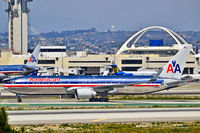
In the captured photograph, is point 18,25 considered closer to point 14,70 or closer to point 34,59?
point 34,59

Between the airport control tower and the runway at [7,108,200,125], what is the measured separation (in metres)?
144

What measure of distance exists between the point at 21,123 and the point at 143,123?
11267 millimetres

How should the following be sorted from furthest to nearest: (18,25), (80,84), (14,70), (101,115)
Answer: (18,25), (14,70), (80,84), (101,115)

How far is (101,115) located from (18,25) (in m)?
151

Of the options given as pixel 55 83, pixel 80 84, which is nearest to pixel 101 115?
pixel 80 84

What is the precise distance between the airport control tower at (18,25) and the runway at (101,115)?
14380 centimetres

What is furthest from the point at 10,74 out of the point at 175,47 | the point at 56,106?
the point at 175,47

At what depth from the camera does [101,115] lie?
45344mm

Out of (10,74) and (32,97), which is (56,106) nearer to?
(32,97)

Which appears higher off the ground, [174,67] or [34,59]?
[34,59]

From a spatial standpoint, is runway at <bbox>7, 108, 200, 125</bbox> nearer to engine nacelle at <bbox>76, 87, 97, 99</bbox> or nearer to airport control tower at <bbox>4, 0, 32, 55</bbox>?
engine nacelle at <bbox>76, 87, 97, 99</bbox>

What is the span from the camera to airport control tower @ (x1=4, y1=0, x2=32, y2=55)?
7480 inches

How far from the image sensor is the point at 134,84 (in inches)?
2352

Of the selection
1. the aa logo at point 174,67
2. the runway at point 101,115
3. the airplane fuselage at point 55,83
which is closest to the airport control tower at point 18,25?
the airplane fuselage at point 55,83
